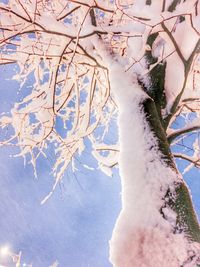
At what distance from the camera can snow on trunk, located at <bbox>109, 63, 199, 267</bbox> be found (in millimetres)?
2148

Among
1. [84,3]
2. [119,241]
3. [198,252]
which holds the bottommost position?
[198,252]

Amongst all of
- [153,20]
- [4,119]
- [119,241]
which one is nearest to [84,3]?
[153,20]

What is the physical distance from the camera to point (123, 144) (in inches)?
110

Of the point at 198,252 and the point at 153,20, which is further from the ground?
the point at 153,20

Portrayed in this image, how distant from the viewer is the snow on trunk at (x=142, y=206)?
2.15 meters

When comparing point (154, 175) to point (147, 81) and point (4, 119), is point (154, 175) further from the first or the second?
point (4, 119)

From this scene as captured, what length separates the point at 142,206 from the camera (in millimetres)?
2355

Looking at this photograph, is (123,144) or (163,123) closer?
(123,144)

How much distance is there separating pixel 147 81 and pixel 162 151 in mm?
868

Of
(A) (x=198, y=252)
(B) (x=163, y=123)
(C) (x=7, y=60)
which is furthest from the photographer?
(C) (x=7, y=60)

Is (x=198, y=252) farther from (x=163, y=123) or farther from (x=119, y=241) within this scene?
(x=163, y=123)

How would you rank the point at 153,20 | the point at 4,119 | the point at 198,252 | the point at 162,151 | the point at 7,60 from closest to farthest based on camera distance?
the point at 198,252, the point at 153,20, the point at 162,151, the point at 7,60, the point at 4,119

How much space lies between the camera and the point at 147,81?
129 inches

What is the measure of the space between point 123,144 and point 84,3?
1.13 metres
